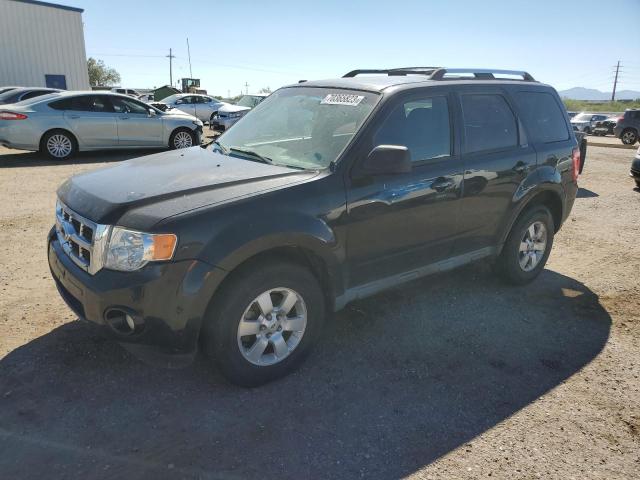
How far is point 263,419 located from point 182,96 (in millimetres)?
23230

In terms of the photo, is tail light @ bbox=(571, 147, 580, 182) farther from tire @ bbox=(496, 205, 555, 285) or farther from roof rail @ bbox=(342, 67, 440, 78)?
roof rail @ bbox=(342, 67, 440, 78)

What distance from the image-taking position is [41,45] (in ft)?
83.9

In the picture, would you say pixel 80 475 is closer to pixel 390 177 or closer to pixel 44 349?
pixel 44 349

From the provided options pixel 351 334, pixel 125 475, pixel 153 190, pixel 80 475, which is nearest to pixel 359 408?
pixel 351 334

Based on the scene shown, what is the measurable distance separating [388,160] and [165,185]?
139 centimetres

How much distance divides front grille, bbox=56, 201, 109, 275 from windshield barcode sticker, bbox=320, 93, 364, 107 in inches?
75.3

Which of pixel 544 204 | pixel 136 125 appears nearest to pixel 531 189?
pixel 544 204

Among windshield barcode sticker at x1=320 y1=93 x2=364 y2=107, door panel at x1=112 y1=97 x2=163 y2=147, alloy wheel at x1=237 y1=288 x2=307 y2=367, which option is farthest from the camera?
door panel at x1=112 y1=97 x2=163 y2=147

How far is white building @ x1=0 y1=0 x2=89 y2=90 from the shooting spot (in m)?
24.6

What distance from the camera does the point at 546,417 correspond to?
9.64 feet

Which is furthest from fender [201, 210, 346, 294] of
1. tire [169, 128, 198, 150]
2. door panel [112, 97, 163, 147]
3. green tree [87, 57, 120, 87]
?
green tree [87, 57, 120, 87]

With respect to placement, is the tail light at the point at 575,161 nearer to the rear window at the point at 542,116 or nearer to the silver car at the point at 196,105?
the rear window at the point at 542,116

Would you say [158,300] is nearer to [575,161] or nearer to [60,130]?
[575,161]

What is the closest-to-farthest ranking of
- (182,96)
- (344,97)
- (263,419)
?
1. (263,419)
2. (344,97)
3. (182,96)
